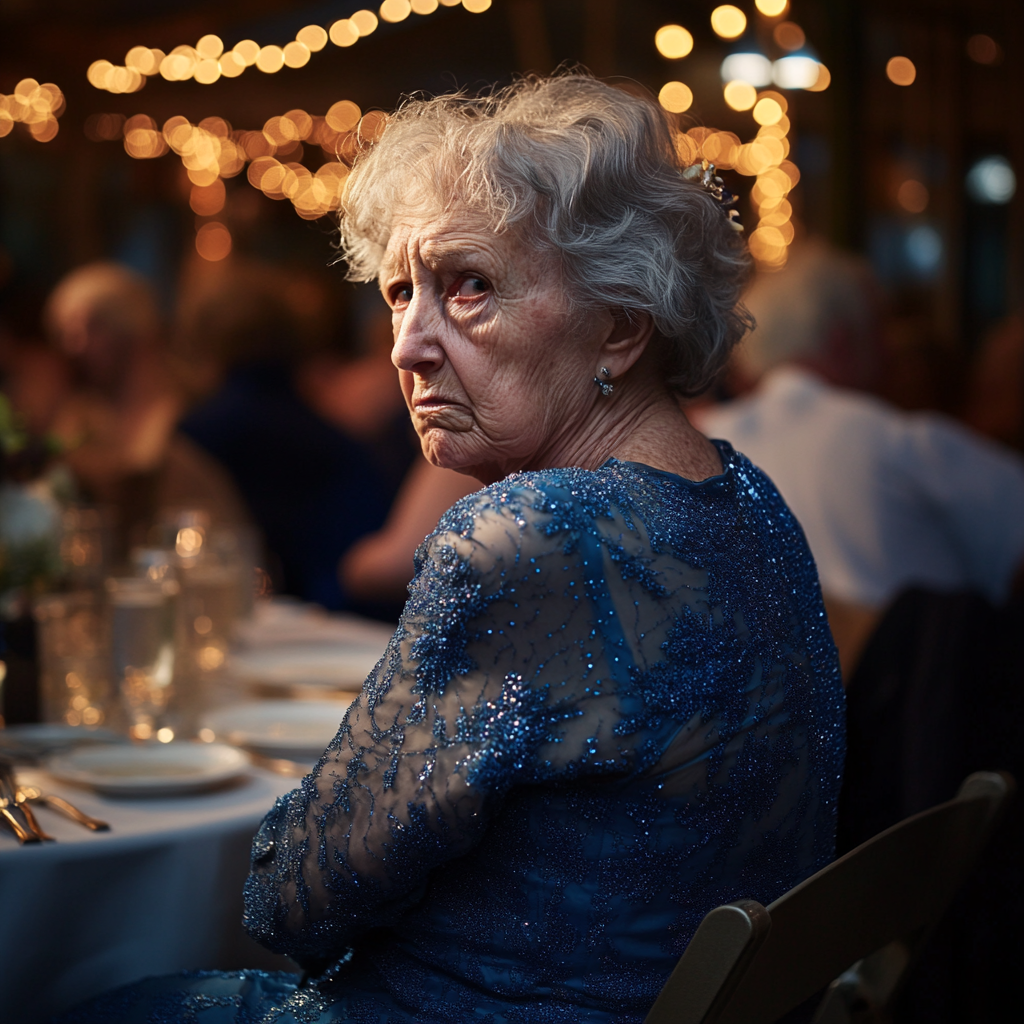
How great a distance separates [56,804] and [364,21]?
7172 mm

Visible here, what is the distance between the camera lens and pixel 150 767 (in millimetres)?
1559

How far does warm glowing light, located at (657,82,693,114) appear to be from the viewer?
640 centimetres

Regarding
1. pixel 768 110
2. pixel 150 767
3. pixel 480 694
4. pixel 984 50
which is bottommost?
pixel 150 767

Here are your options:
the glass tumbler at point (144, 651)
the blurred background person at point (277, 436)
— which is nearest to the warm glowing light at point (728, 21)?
the blurred background person at point (277, 436)

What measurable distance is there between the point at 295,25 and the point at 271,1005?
7796mm

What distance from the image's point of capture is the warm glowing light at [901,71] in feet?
20.8

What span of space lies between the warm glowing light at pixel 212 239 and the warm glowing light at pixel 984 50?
20.2 feet

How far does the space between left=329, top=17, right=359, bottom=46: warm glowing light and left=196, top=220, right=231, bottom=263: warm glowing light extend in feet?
8.42

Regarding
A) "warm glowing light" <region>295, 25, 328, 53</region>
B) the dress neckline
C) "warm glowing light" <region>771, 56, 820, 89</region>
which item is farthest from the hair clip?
"warm glowing light" <region>295, 25, 328, 53</region>

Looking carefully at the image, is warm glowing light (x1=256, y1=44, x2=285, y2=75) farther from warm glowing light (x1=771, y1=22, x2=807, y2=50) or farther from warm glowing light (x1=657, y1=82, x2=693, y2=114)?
warm glowing light (x1=771, y1=22, x2=807, y2=50)

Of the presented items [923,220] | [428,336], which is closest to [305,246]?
[923,220]

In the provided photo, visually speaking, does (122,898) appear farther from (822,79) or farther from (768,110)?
(768,110)

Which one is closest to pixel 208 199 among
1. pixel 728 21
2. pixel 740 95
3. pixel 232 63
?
pixel 232 63

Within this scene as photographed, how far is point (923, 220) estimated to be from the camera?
6.78 metres
